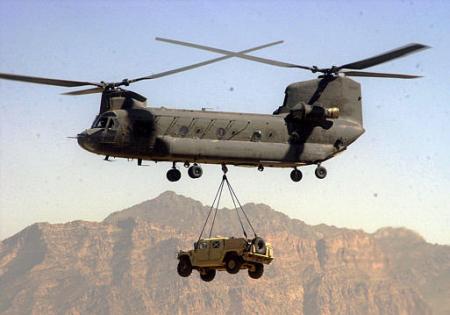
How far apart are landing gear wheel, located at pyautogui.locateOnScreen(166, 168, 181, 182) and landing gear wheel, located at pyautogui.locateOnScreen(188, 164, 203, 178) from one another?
3.07 ft

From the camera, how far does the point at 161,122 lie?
152 feet

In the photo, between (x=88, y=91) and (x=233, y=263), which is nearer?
(x=233, y=263)

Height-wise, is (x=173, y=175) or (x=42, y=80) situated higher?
(x=42, y=80)

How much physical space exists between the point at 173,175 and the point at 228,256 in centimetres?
542

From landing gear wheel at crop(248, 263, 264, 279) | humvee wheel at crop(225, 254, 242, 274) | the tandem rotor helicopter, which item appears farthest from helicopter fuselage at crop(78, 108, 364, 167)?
landing gear wheel at crop(248, 263, 264, 279)

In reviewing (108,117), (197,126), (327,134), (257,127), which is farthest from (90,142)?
(327,134)

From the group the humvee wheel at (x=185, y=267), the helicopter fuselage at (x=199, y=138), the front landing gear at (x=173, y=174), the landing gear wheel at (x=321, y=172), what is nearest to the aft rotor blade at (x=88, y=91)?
the helicopter fuselage at (x=199, y=138)

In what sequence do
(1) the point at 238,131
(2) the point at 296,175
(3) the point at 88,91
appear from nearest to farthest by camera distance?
(1) the point at 238,131, (2) the point at 296,175, (3) the point at 88,91

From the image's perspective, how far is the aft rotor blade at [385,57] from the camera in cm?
4178

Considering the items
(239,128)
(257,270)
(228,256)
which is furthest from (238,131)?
(257,270)

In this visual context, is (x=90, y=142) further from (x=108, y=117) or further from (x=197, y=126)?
(x=197, y=126)

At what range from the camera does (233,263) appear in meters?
46.3

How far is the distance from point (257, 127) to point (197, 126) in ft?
12.4

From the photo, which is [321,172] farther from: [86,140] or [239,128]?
[86,140]
